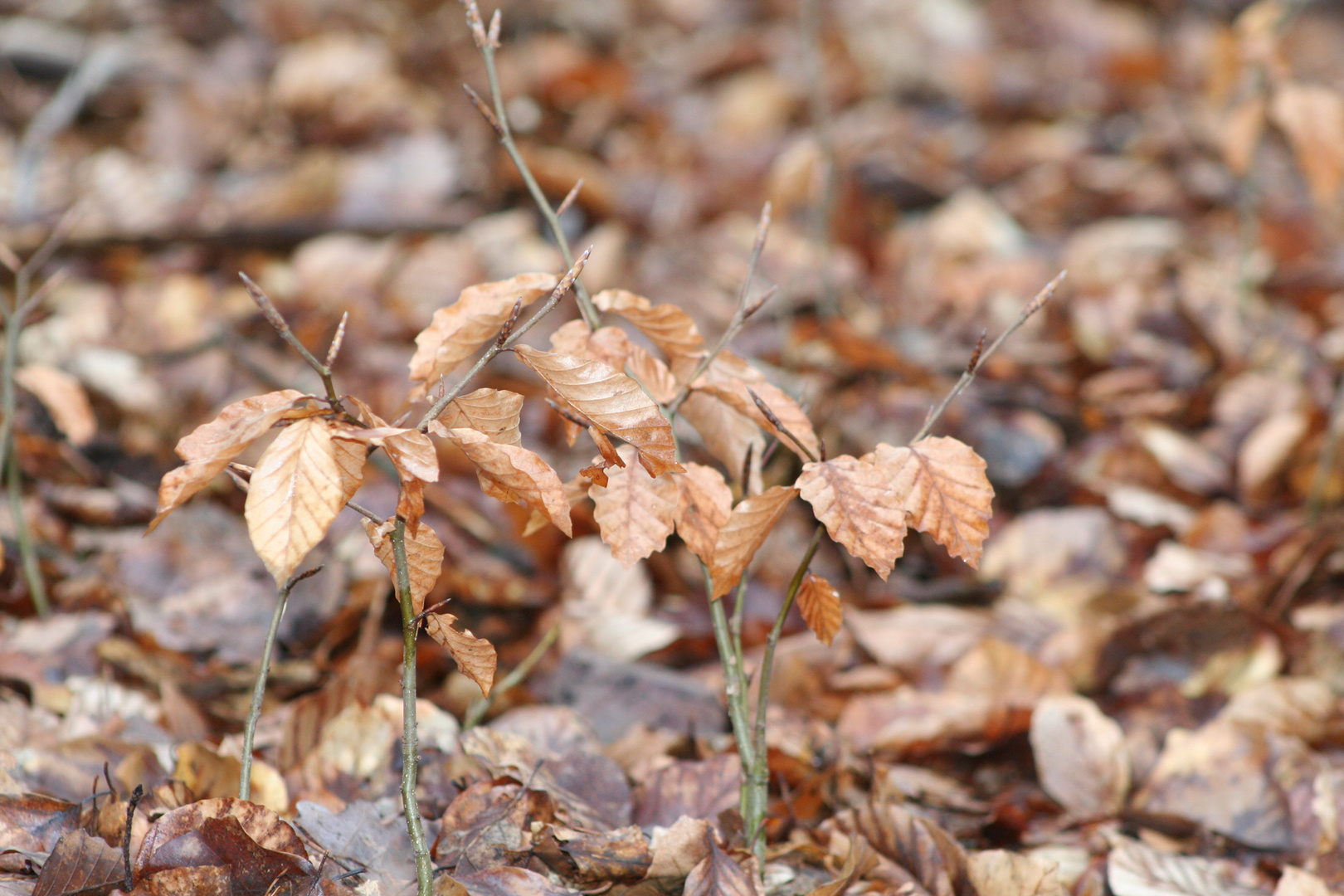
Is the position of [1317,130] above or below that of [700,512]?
above

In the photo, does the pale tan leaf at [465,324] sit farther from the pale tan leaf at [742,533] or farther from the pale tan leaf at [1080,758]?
the pale tan leaf at [1080,758]

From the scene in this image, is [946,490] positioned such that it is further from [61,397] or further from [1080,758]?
[61,397]

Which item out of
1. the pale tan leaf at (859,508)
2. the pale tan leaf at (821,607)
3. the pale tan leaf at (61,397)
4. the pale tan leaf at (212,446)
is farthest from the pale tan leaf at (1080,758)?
the pale tan leaf at (61,397)

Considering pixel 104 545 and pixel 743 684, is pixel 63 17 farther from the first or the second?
pixel 743 684

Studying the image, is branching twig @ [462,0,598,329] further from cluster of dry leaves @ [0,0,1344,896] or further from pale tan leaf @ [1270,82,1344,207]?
pale tan leaf @ [1270,82,1344,207]

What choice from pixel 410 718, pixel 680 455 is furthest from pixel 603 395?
pixel 680 455

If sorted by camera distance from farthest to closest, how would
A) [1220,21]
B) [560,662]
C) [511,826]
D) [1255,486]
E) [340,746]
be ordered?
[1220,21], [1255,486], [560,662], [340,746], [511,826]

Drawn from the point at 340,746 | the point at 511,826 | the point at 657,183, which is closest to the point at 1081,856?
the point at 511,826
